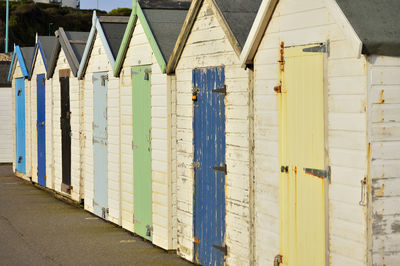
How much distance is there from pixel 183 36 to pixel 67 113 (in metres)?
6.28

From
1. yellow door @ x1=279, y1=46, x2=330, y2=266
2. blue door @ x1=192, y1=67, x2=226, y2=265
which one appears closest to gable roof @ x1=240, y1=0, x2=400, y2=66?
yellow door @ x1=279, y1=46, x2=330, y2=266

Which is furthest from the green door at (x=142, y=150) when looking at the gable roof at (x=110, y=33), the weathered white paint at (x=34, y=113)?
the weathered white paint at (x=34, y=113)

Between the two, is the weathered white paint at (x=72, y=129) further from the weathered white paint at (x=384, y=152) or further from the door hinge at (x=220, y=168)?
the weathered white paint at (x=384, y=152)

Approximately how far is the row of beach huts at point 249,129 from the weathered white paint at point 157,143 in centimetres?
3

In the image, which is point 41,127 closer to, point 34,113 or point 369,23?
point 34,113

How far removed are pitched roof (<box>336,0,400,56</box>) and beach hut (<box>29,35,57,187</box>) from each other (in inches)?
443

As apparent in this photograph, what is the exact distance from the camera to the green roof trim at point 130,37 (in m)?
9.89

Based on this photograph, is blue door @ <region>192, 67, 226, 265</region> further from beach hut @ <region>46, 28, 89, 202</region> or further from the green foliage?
the green foliage

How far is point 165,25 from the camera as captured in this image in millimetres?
10391

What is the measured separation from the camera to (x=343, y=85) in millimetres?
6027

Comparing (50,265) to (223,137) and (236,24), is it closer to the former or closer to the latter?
(223,137)

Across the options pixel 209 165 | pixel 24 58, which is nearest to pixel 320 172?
pixel 209 165

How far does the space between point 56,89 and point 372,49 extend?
36.1 feet

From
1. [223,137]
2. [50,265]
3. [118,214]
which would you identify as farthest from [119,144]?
[223,137]
